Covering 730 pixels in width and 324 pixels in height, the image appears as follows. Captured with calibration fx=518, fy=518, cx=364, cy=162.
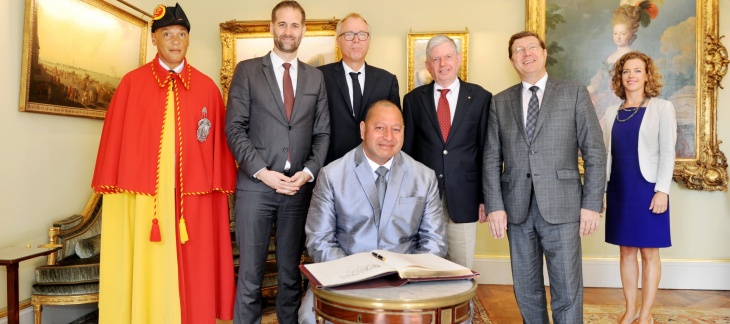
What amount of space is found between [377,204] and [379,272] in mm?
695

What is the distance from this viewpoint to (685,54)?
15.3 feet

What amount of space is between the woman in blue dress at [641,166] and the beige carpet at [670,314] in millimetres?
375

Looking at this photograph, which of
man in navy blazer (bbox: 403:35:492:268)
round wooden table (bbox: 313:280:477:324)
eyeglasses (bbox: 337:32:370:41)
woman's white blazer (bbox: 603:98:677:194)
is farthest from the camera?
woman's white blazer (bbox: 603:98:677:194)

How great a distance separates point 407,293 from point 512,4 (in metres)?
3.95

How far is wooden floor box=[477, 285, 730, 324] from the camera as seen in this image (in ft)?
13.6

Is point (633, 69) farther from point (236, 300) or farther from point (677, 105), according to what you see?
point (236, 300)

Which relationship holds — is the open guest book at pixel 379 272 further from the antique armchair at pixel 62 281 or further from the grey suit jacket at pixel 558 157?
the antique armchair at pixel 62 281

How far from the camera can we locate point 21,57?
3262 mm

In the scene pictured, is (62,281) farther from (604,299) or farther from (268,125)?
(604,299)

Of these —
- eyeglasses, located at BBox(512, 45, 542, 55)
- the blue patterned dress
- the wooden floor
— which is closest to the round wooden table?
eyeglasses, located at BBox(512, 45, 542, 55)

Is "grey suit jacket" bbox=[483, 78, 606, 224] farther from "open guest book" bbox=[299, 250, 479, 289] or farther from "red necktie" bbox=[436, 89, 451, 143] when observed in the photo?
"open guest book" bbox=[299, 250, 479, 289]

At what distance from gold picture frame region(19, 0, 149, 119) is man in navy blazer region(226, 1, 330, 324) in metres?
1.44

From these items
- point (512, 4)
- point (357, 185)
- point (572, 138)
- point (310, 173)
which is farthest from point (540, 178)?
point (512, 4)

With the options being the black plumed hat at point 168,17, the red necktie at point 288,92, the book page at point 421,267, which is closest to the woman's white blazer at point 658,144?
the book page at point 421,267
